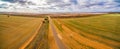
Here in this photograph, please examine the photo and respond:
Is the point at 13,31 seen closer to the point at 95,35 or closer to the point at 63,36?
the point at 63,36

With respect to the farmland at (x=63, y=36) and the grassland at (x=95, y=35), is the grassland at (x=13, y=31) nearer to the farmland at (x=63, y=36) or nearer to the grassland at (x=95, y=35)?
the farmland at (x=63, y=36)

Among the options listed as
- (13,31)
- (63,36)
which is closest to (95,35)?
(63,36)

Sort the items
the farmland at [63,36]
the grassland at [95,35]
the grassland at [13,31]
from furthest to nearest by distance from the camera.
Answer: the grassland at [13,31] → the grassland at [95,35] → the farmland at [63,36]

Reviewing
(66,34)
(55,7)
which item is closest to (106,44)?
(66,34)

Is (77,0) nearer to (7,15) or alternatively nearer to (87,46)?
(87,46)

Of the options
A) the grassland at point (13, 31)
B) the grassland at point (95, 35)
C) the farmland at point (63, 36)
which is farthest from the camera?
the grassland at point (13, 31)

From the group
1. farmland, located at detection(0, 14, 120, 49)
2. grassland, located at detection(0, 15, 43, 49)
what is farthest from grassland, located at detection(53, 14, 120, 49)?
grassland, located at detection(0, 15, 43, 49)

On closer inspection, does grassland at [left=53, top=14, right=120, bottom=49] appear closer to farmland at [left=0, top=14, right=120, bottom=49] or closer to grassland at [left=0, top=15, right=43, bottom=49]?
farmland at [left=0, top=14, right=120, bottom=49]

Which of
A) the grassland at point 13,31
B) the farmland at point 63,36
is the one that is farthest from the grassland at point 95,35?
the grassland at point 13,31
